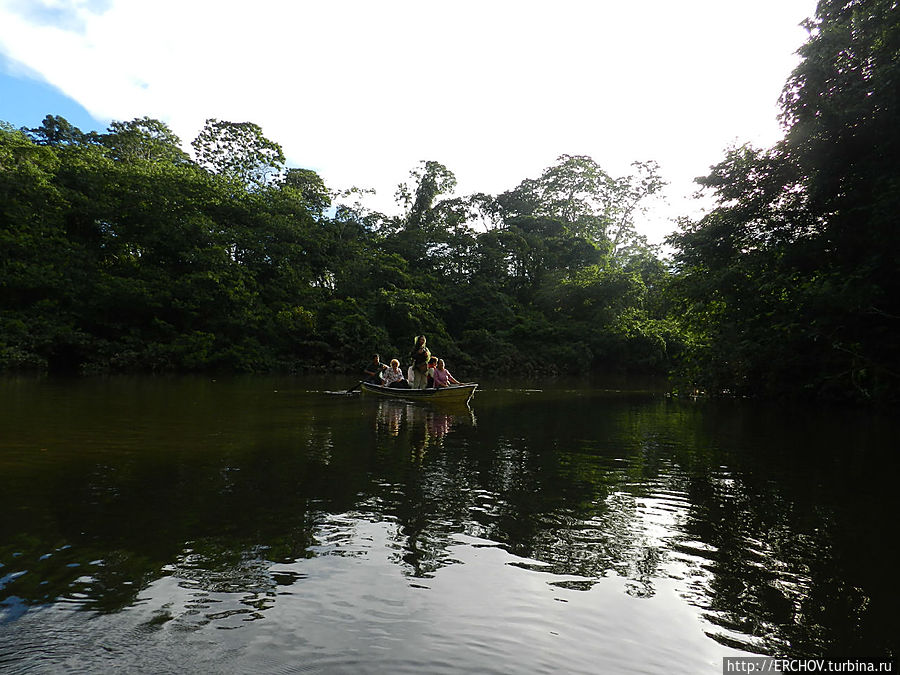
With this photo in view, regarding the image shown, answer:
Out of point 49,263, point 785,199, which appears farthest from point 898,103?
point 49,263

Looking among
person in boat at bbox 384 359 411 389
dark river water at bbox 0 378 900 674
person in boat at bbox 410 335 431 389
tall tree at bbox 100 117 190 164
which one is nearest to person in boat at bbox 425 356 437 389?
person in boat at bbox 410 335 431 389

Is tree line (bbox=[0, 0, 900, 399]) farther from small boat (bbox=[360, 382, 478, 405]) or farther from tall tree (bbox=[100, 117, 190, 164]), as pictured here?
small boat (bbox=[360, 382, 478, 405])

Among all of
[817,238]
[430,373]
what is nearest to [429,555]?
[430,373]

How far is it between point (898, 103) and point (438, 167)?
Answer: 3772cm

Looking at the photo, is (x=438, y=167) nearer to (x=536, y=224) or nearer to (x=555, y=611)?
(x=536, y=224)

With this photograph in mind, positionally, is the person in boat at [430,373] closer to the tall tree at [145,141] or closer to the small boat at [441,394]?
the small boat at [441,394]

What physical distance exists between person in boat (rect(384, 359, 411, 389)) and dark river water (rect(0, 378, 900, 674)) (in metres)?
8.05

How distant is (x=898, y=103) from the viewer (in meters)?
12.9

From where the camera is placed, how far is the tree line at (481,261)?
48.2ft

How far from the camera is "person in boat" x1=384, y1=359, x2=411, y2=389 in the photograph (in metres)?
17.1

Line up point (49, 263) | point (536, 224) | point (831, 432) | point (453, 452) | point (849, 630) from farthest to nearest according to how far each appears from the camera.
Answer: point (536, 224) → point (49, 263) → point (831, 432) → point (453, 452) → point (849, 630)

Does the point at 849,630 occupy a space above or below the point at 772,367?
below

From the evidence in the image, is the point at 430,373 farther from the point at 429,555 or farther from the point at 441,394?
the point at 429,555

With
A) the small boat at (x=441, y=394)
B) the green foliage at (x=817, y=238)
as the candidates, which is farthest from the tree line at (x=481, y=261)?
the small boat at (x=441, y=394)
